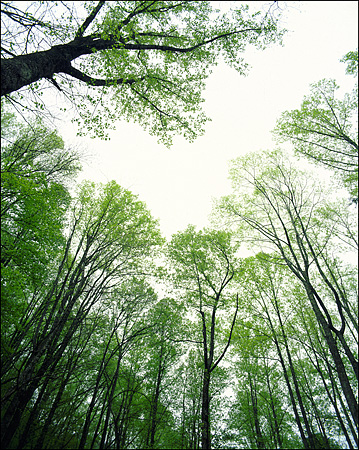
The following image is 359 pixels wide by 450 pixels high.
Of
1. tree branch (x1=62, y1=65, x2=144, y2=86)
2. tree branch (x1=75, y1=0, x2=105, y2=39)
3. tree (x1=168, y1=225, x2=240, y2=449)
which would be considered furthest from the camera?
tree (x1=168, y1=225, x2=240, y2=449)

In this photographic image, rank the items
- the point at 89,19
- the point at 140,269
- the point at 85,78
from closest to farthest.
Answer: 1. the point at 85,78
2. the point at 89,19
3. the point at 140,269

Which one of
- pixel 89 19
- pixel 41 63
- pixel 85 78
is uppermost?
pixel 89 19

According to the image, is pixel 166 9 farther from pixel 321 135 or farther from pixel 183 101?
pixel 321 135

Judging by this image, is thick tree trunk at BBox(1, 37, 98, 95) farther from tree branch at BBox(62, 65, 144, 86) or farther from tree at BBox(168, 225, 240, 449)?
tree at BBox(168, 225, 240, 449)

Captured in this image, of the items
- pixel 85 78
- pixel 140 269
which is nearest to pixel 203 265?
pixel 140 269

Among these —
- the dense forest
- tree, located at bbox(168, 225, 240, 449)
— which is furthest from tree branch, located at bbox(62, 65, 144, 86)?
tree, located at bbox(168, 225, 240, 449)

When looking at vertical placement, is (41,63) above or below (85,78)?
below

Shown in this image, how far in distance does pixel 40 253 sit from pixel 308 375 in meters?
22.7

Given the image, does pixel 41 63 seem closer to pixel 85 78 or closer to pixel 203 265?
pixel 85 78

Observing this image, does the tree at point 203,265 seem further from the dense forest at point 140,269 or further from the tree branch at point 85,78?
the tree branch at point 85,78

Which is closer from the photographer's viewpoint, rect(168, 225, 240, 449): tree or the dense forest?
the dense forest

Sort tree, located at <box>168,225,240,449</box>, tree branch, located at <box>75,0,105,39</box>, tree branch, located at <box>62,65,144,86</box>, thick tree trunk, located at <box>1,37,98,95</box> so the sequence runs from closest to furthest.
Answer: thick tree trunk, located at <box>1,37,98,95</box>
tree branch, located at <box>62,65,144,86</box>
tree branch, located at <box>75,0,105,39</box>
tree, located at <box>168,225,240,449</box>

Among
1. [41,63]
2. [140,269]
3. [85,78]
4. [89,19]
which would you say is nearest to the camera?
[41,63]

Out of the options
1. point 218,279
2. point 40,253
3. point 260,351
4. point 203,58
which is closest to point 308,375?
point 260,351
